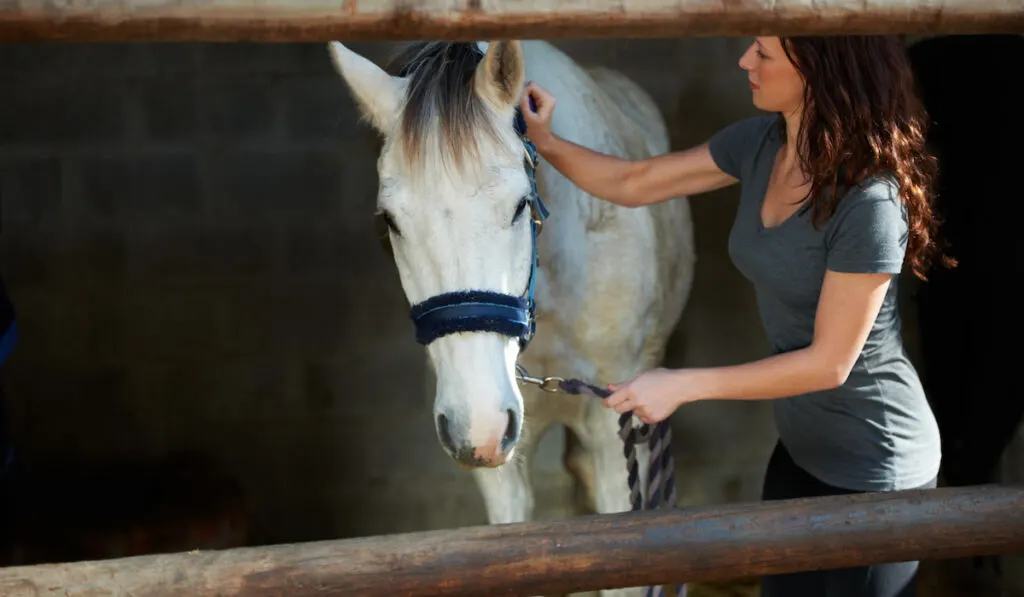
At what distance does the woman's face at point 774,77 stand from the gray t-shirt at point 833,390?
0.15m

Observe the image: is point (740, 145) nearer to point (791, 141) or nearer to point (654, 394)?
point (791, 141)

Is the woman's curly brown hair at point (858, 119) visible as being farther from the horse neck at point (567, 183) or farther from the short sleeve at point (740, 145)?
the horse neck at point (567, 183)

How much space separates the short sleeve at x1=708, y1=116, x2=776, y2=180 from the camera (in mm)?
1646

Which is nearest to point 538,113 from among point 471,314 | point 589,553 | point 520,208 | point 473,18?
point 520,208

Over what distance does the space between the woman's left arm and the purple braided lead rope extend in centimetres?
16

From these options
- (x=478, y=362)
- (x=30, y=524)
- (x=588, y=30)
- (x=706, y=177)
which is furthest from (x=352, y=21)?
(x=30, y=524)

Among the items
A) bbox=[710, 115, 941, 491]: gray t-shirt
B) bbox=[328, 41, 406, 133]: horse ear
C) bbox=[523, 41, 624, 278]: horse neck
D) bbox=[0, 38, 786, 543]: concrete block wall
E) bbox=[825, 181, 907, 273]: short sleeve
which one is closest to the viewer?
bbox=[825, 181, 907, 273]: short sleeve

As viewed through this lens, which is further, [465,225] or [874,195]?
[465,225]

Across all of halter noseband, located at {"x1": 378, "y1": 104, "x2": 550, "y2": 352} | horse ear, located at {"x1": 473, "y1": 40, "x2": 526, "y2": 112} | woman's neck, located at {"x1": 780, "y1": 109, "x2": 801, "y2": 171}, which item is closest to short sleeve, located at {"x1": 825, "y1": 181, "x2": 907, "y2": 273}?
woman's neck, located at {"x1": 780, "y1": 109, "x2": 801, "y2": 171}

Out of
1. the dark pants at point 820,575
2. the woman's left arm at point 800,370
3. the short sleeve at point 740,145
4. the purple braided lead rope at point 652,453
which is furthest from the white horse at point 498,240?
the dark pants at point 820,575

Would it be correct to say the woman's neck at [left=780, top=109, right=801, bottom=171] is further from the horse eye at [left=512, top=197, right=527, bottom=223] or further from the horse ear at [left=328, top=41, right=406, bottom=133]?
the horse ear at [left=328, top=41, right=406, bottom=133]

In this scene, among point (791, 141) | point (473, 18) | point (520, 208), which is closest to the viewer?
point (473, 18)

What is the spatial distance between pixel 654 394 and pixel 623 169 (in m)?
0.59

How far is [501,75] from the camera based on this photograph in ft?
5.46
